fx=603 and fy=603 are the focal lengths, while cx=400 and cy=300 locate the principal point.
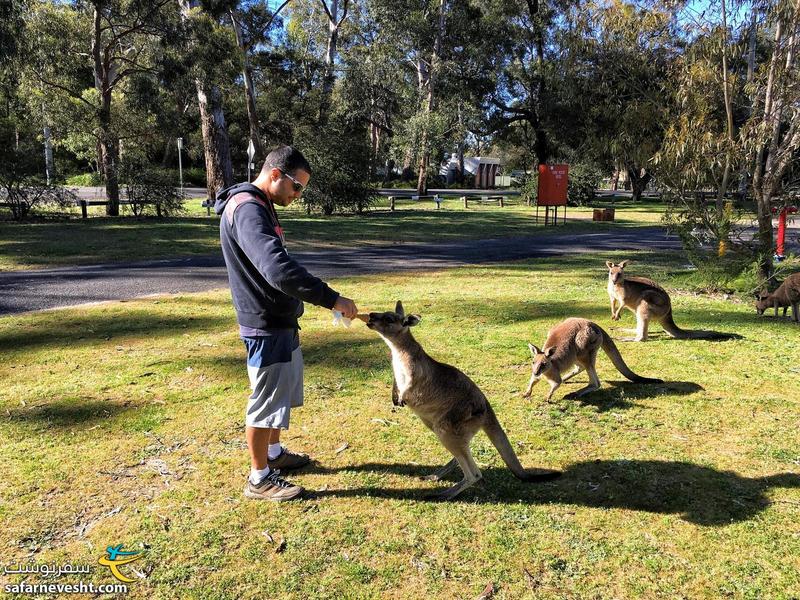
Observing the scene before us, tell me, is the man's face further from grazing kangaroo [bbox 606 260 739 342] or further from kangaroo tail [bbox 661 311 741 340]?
kangaroo tail [bbox 661 311 741 340]

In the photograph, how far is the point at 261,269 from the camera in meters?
2.97

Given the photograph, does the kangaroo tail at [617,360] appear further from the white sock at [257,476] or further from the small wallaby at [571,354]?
the white sock at [257,476]

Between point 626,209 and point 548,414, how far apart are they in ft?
94.9

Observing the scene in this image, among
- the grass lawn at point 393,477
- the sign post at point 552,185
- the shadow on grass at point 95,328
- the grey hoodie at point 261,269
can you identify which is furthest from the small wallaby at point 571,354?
the sign post at point 552,185

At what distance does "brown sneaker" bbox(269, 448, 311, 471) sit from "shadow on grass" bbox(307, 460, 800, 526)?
0.26 ft

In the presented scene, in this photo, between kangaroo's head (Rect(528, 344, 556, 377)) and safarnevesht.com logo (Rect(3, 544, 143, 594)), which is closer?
safarnevesht.com logo (Rect(3, 544, 143, 594))

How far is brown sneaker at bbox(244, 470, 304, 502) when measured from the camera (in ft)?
11.0

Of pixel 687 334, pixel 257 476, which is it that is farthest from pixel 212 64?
pixel 257 476

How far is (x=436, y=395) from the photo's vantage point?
338 centimetres

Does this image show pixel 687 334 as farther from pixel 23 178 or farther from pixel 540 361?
pixel 23 178

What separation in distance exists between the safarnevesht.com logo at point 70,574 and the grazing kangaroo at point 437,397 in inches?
61.8

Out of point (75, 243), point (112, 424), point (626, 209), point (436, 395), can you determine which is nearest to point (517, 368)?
point (436, 395)

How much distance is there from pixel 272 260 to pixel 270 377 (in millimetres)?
685

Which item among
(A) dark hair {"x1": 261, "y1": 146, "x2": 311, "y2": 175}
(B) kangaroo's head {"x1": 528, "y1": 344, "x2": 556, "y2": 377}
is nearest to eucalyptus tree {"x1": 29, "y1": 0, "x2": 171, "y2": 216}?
(A) dark hair {"x1": 261, "y1": 146, "x2": 311, "y2": 175}
